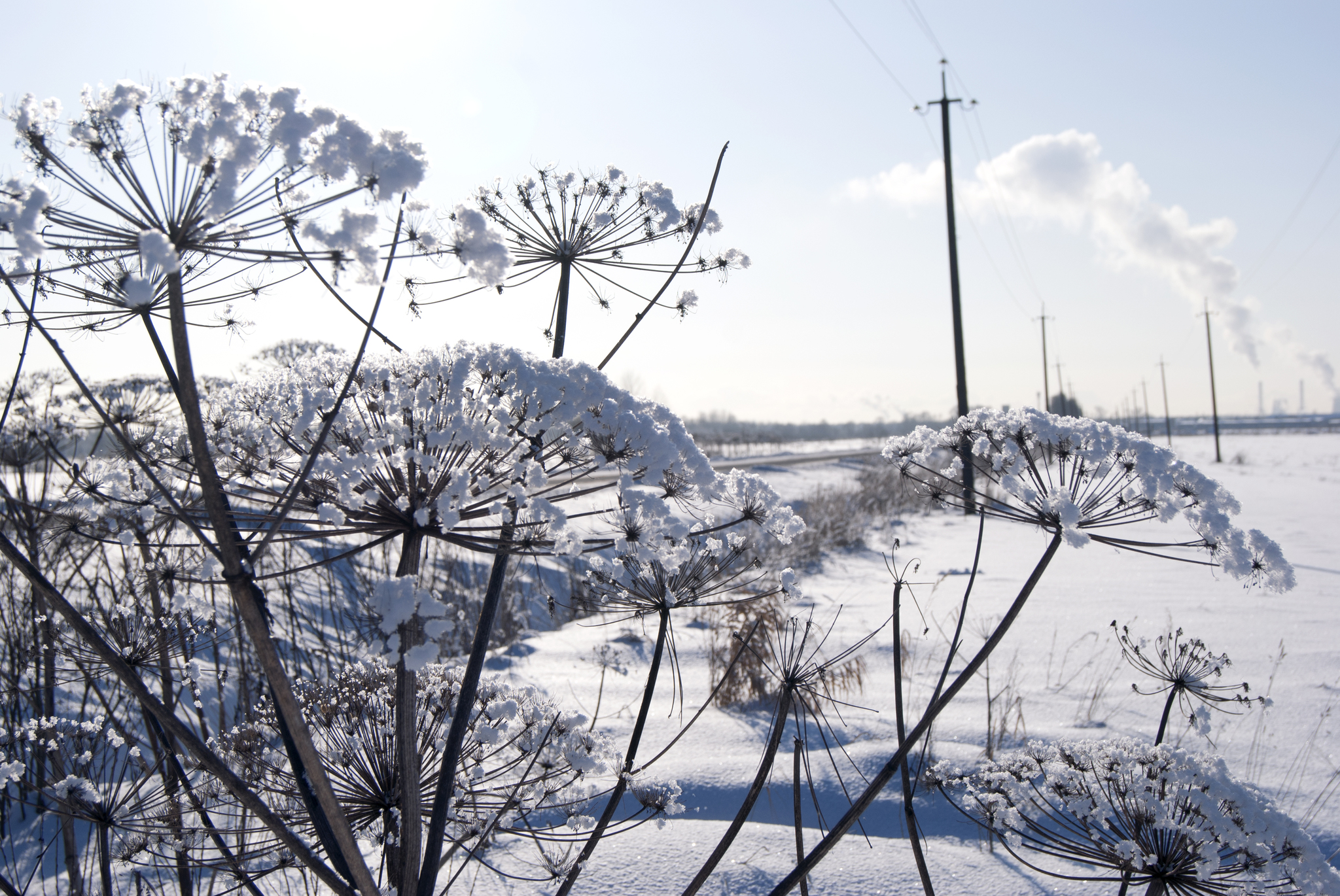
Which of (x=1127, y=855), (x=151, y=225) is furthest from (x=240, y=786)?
(x=1127, y=855)

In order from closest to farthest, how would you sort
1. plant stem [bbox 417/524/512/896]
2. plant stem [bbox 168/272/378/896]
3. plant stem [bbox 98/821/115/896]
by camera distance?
1. plant stem [bbox 168/272/378/896]
2. plant stem [bbox 417/524/512/896]
3. plant stem [bbox 98/821/115/896]

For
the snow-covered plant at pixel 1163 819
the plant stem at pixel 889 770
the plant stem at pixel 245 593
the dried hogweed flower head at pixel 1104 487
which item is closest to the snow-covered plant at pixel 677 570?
the plant stem at pixel 889 770

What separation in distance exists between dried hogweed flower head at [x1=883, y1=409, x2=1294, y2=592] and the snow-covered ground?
19cm

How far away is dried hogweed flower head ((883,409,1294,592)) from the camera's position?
6.72 ft

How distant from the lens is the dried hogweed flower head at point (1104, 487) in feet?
6.72

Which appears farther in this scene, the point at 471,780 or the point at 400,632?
the point at 471,780

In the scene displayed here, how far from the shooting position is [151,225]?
1.48 m

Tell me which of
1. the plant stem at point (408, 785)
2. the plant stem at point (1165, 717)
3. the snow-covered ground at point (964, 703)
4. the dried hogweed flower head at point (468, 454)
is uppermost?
the dried hogweed flower head at point (468, 454)

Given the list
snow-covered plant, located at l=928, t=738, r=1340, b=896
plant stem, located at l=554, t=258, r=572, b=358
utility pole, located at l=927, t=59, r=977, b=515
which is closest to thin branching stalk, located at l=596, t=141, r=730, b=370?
plant stem, located at l=554, t=258, r=572, b=358

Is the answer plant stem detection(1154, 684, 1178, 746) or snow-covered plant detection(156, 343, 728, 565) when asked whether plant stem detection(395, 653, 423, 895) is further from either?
plant stem detection(1154, 684, 1178, 746)

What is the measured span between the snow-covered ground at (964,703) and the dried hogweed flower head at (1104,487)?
19 centimetres

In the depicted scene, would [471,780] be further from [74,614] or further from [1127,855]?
[1127,855]

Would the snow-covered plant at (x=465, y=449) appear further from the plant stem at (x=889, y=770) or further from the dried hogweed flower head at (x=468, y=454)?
the plant stem at (x=889, y=770)

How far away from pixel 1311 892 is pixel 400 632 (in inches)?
89.1
